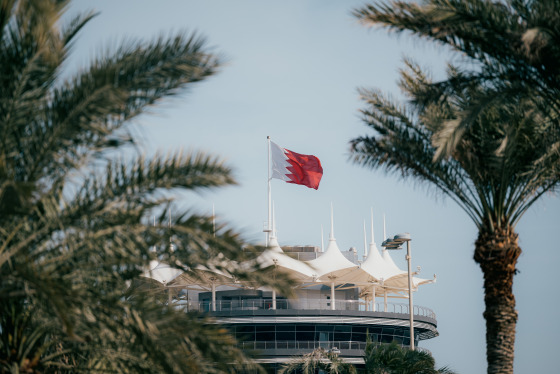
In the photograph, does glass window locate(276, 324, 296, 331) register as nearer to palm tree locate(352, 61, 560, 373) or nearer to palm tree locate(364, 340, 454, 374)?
palm tree locate(364, 340, 454, 374)

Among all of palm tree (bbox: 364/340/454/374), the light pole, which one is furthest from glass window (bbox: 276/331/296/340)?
palm tree (bbox: 364/340/454/374)

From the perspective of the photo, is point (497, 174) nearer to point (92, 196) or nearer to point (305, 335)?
point (92, 196)

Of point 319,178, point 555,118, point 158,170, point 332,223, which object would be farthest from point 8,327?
point 332,223

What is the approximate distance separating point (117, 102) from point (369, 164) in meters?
9.17

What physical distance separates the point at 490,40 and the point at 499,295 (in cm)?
592

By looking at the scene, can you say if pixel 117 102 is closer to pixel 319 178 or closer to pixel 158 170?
pixel 158 170

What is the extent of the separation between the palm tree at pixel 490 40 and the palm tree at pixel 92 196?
3.90 m

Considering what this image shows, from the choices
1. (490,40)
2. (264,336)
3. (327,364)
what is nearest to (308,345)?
(264,336)

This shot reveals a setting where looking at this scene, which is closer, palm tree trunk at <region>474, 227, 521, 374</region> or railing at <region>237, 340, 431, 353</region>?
palm tree trunk at <region>474, 227, 521, 374</region>

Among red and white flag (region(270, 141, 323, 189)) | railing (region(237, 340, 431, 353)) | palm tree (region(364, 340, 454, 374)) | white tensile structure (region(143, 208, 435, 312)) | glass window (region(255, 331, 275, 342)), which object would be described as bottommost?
palm tree (region(364, 340, 454, 374))

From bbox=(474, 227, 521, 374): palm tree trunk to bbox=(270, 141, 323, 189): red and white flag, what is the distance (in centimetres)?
3790

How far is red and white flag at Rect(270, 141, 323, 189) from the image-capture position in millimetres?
55000

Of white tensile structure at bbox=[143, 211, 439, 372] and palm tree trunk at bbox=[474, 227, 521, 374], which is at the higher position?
white tensile structure at bbox=[143, 211, 439, 372]

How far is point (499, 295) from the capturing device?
16984 millimetres
